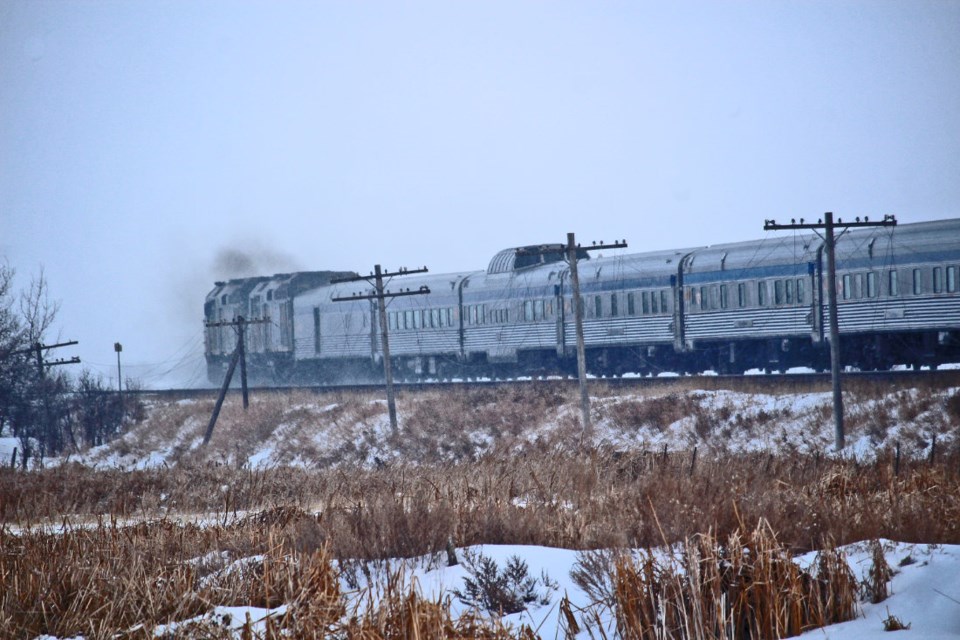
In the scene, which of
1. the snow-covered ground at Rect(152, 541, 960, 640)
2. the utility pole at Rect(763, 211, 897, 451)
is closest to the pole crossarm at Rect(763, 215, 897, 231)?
the utility pole at Rect(763, 211, 897, 451)

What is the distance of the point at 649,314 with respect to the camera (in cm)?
3106

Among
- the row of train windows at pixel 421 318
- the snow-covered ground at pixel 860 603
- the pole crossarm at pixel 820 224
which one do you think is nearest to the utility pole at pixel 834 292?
the pole crossarm at pixel 820 224

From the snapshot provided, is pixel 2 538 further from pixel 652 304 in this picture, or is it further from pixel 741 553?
pixel 652 304

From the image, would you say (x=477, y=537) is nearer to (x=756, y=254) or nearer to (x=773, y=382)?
(x=773, y=382)

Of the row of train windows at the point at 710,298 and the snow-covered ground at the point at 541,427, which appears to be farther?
the row of train windows at the point at 710,298

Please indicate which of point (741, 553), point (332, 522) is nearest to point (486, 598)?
Result: point (741, 553)

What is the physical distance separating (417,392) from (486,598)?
2645 centimetres

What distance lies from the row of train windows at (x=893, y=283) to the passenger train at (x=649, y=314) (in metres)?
0.03

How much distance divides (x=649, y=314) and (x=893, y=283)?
8260 millimetres

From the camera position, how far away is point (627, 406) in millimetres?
25797

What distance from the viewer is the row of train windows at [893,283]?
2336cm

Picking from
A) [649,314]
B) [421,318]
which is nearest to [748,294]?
[649,314]

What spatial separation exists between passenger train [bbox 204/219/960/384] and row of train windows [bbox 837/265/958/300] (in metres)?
0.03

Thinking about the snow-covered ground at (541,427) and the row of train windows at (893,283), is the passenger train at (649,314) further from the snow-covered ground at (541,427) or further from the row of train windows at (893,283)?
the snow-covered ground at (541,427)
